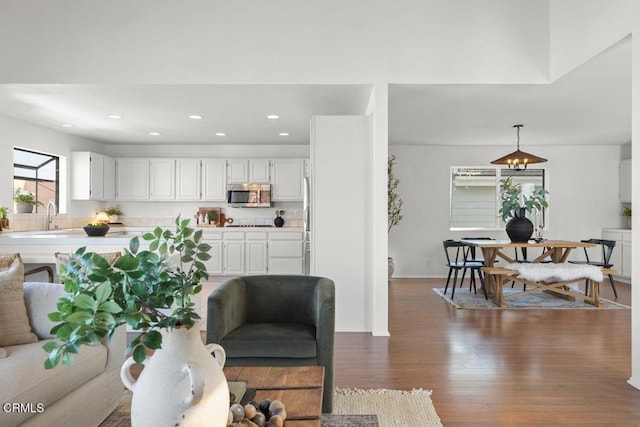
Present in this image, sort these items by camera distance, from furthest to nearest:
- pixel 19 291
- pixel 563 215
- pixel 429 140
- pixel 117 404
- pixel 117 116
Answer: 1. pixel 563 215
2. pixel 429 140
3. pixel 117 116
4. pixel 117 404
5. pixel 19 291

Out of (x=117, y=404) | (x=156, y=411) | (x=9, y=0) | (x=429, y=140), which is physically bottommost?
(x=117, y=404)

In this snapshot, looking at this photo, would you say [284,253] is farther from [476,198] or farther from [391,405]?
[391,405]

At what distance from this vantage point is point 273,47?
4230 millimetres

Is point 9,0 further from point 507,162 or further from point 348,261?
point 507,162

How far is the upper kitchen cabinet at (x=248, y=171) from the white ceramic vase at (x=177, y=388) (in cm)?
653

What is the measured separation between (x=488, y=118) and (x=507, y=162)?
639 millimetres

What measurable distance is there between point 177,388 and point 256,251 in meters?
6.17

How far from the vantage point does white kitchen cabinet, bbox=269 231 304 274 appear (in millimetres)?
7262

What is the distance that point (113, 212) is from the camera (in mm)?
7836

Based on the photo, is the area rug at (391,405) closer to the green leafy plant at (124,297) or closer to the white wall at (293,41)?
the green leafy plant at (124,297)

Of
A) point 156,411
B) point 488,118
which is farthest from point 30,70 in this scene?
point 488,118

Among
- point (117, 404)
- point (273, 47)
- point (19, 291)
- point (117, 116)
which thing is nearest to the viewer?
point (19, 291)

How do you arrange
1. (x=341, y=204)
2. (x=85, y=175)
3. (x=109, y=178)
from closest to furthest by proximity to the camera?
(x=341, y=204) → (x=85, y=175) → (x=109, y=178)

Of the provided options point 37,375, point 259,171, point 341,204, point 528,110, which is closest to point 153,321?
point 37,375
